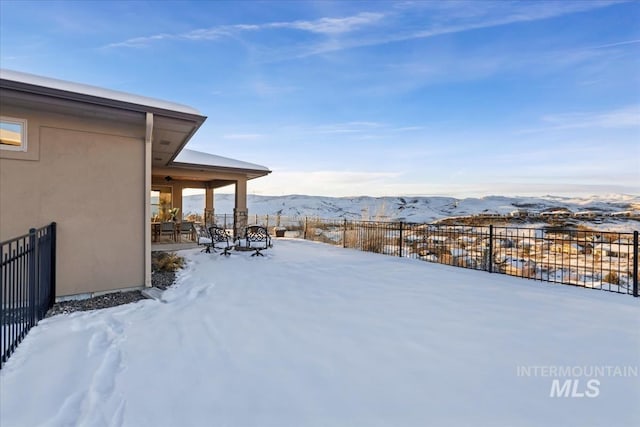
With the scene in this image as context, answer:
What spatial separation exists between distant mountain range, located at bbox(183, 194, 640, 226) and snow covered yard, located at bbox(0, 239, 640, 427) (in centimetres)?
670

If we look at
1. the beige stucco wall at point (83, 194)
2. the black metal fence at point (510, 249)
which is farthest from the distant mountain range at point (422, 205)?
the beige stucco wall at point (83, 194)

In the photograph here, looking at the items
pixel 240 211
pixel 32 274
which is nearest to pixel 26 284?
pixel 32 274

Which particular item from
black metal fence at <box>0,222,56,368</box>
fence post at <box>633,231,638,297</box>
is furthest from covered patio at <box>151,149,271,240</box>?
fence post at <box>633,231,638,297</box>

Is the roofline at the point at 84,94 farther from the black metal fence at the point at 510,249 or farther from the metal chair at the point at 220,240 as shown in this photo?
the black metal fence at the point at 510,249

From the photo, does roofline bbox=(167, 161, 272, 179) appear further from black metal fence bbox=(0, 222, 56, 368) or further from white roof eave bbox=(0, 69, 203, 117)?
black metal fence bbox=(0, 222, 56, 368)

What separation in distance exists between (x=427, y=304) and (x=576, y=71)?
289 inches

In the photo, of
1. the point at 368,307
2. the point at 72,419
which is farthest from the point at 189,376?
the point at 368,307

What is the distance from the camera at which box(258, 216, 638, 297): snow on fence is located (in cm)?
627

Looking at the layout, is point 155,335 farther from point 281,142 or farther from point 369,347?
point 281,142

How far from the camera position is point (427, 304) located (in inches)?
169

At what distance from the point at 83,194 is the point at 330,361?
4.36m

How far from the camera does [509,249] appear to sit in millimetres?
9727

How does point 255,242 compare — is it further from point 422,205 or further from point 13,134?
point 422,205

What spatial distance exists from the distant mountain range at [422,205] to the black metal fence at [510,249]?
1055 mm
